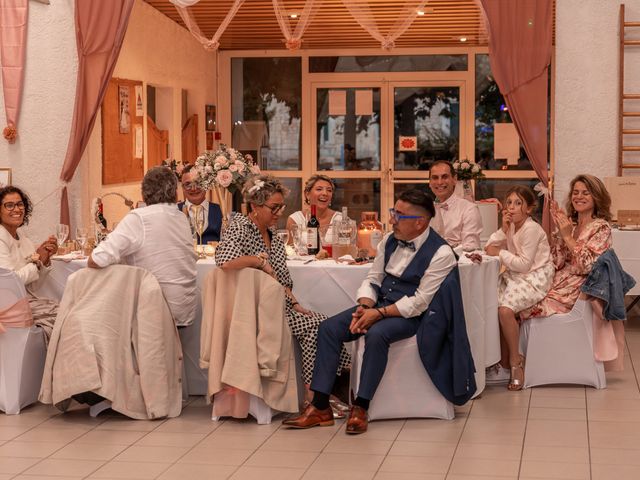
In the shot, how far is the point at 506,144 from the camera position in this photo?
44.4 ft

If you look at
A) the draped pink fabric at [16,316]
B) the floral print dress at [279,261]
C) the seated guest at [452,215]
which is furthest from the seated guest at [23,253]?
the seated guest at [452,215]

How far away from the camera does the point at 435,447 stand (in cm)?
486

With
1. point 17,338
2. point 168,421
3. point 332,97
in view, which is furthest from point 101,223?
point 332,97

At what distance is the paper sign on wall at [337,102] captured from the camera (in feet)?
45.2

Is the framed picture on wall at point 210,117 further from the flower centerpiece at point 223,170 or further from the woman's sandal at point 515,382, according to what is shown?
the woman's sandal at point 515,382

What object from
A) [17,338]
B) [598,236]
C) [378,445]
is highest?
[598,236]

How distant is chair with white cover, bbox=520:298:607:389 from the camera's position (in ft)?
20.0

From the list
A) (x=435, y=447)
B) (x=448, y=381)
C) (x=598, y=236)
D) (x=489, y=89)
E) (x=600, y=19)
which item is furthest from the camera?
(x=489, y=89)

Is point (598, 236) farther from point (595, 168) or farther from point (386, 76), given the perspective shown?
point (386, 76)

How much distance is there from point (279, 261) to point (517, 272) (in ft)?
5.03

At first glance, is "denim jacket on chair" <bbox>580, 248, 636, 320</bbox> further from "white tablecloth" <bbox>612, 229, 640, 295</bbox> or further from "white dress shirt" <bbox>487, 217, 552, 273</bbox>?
"white tablecloth" <bbox>612, 229, 640, 295</bbox>

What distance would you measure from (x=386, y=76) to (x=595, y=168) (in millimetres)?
6058

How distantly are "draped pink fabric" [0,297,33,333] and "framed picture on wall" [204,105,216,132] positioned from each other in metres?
7.64

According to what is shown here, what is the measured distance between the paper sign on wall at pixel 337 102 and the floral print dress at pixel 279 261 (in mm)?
8341
